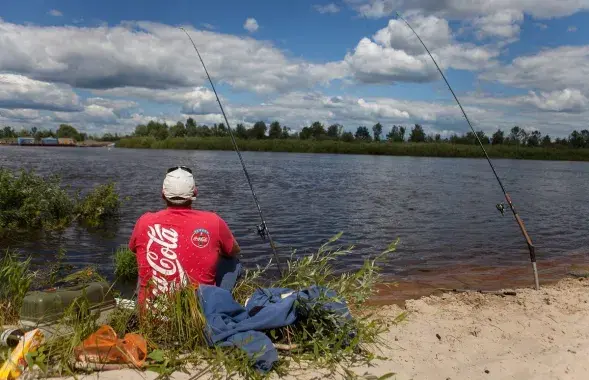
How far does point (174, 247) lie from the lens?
4.15 metres

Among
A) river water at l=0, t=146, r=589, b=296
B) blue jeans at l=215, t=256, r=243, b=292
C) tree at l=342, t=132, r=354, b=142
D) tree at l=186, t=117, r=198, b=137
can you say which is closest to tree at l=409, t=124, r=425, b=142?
tree at l=342, t=132, r=354, b=142

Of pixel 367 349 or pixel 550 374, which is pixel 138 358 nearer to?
pixel 367 349

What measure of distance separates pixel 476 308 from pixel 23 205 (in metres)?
10.2

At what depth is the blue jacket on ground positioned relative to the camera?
375 centimetres

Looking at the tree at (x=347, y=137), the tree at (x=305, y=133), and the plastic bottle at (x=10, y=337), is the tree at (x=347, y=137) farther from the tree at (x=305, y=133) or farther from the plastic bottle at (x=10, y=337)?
the plastic bottle at (x=10, y=337)

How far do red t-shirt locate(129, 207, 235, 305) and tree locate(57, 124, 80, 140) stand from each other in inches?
5700

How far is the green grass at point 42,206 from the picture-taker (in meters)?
11.5

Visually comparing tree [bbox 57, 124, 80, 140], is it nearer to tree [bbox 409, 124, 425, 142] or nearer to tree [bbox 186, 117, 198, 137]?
tree [bbox 186, 117, 198, 137]

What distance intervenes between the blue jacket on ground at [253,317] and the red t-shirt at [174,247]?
21cm

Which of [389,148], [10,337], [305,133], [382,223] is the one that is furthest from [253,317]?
[305,133]

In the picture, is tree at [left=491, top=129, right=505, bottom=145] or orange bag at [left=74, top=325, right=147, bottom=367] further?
tree at [left=491, top=129, right=505, bottom=145]

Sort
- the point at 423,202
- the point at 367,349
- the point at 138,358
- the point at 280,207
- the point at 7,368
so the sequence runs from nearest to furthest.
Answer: the point at 7,368 < the point at 138,358 < the point at 367,349 < the point at 280,207 < the point at 423,202

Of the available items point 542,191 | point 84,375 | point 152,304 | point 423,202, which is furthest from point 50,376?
point 542,191

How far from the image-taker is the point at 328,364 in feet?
13.0
